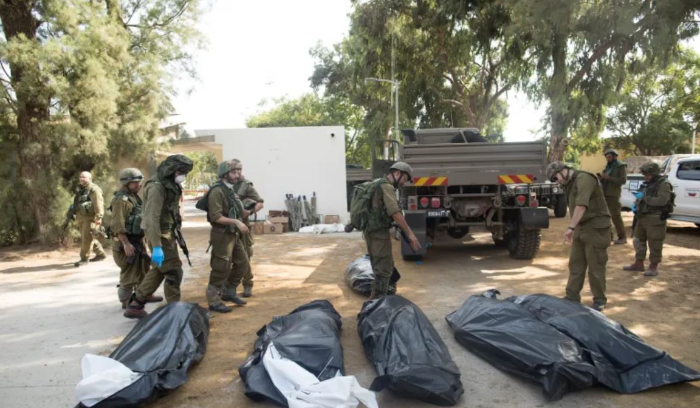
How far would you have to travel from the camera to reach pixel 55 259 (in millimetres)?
8375

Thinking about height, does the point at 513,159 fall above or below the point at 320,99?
below

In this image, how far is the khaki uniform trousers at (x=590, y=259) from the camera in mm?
4566

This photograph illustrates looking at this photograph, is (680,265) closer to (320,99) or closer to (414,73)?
(414,73)

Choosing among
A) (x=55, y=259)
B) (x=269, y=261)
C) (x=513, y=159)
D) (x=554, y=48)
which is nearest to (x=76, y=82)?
(x=55, y=259)

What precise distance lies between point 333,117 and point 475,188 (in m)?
24.6

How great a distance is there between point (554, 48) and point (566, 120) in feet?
6.45

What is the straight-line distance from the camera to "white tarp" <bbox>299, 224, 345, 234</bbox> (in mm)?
11915

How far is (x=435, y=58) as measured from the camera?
694 inches

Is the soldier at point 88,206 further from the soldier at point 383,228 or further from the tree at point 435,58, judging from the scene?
the tree at point 435,58

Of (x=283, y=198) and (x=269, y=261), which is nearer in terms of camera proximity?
(x=269, y=261)

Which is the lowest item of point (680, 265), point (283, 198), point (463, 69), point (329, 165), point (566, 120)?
point (680, 265)

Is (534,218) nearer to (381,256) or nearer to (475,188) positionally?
(475,188)

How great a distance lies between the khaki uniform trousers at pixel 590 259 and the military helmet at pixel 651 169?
82.2 inches

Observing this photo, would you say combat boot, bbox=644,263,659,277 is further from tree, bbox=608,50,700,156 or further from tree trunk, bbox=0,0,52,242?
tree, bbox=608,50,700,156
